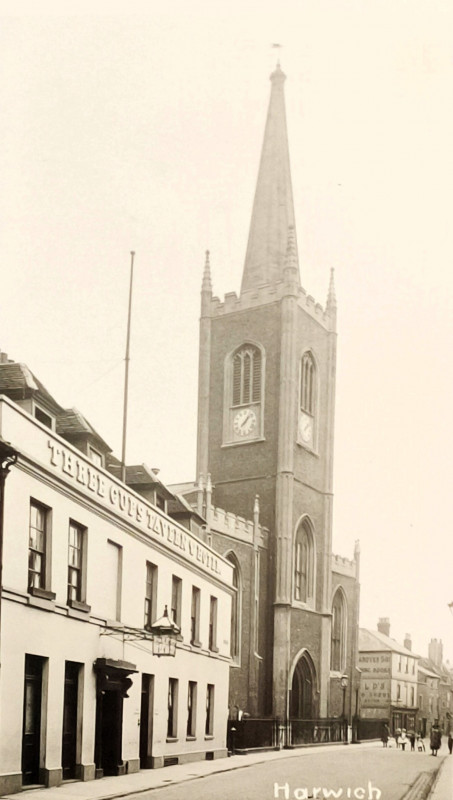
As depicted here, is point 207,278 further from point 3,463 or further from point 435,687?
point 435,687

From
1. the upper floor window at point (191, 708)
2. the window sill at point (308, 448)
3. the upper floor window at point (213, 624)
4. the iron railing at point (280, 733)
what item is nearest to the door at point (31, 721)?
the upper floor window at point (191, 708)

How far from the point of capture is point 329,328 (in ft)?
183

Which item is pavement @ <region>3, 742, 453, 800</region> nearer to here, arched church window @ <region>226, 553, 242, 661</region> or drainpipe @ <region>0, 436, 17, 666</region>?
drainpipe @ <region>0, 436, 17, 666</region>

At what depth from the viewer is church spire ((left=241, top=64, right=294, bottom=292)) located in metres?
55.4

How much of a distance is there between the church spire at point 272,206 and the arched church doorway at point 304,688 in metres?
19.8

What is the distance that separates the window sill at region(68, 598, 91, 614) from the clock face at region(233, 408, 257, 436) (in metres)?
32.7

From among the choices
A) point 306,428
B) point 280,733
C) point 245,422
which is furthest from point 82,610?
point 306,428

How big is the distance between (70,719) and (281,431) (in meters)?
32.5

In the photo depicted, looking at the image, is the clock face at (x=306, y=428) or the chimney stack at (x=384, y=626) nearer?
the clock face at (x=306, y=428)

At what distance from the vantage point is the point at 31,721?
15945 millimetres

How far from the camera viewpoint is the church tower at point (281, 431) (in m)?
48.2

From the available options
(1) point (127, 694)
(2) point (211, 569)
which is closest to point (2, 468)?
(1) point (127, 694)

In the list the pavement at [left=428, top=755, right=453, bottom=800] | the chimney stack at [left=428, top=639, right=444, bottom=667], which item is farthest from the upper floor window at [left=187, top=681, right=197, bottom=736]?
the chimney stack at [left=428, top=639, right=444, bottom=667]

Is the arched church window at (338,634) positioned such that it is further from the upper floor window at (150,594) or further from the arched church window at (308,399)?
the upper floor window at (150,594)
